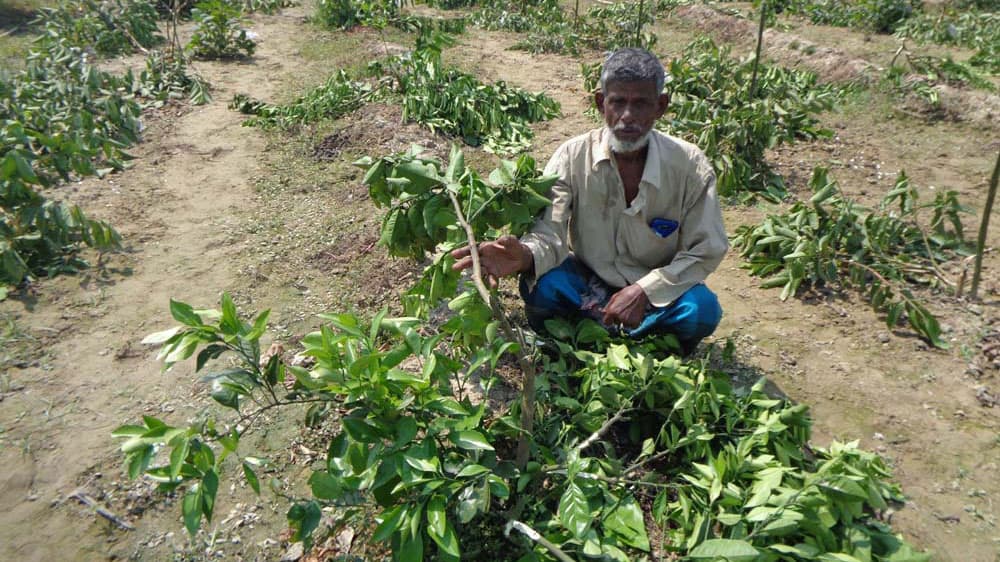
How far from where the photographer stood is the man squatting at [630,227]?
2.33 m

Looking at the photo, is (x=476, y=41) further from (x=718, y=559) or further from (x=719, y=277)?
(x=718, y=559)

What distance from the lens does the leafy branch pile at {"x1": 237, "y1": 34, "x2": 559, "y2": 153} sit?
16.7 feet

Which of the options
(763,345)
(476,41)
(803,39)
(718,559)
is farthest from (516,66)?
(718,559)

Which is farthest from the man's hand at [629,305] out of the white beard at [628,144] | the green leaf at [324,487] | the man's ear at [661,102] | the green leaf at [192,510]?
the green leaf at [192,510]

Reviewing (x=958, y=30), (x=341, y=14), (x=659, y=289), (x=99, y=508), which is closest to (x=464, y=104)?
(x=659, y=289)

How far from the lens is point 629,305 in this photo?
2.40m

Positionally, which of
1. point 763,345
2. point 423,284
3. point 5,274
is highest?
point 423,284

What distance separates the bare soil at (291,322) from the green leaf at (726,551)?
86 centimetres

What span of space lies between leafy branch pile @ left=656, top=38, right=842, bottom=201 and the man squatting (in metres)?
1.87

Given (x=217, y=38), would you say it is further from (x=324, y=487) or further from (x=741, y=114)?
(x=324, y=487)

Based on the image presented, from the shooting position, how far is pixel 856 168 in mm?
4637

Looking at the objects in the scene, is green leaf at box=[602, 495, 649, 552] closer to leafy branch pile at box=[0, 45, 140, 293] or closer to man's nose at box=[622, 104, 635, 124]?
man's nose at box=[622, 104, 635, 124]

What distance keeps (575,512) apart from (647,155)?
1.38 m

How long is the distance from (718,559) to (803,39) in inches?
308
